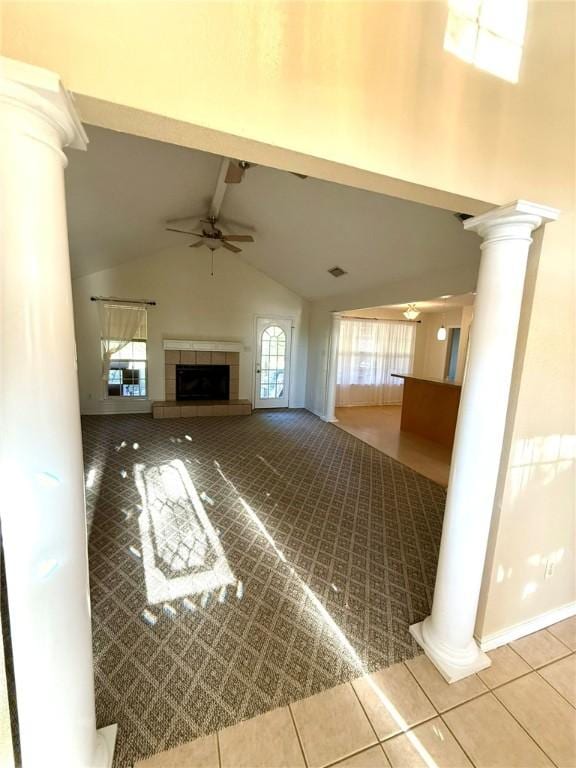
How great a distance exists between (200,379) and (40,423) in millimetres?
5943

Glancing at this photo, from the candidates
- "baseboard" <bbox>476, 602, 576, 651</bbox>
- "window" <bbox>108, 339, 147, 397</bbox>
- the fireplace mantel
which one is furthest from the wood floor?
"window" <bbox>108, 339, 147, 397</bbox>

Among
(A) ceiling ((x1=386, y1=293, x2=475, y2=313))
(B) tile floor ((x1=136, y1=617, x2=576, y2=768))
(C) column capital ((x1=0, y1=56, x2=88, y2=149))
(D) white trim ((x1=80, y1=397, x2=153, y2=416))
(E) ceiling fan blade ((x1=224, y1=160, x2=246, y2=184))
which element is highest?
(E) ceiling fan blade ((x1=224, y1=160, x2=246, y2=184))

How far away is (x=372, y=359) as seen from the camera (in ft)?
26.7

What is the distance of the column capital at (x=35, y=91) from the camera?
742 millimetres

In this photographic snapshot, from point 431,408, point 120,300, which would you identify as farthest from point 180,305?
point 431,408

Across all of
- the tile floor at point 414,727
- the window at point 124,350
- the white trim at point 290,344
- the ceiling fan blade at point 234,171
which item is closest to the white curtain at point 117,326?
the window at point 124,350

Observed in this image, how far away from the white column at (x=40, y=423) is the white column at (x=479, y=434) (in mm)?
1578

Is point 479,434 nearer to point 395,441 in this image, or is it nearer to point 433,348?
point 395,441

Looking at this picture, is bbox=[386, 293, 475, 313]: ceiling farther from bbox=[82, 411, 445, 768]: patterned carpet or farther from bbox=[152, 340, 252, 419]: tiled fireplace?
bbox=[152, 340, 252, 419]: tiled fireplace

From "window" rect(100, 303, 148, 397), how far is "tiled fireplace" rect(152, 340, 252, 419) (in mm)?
444

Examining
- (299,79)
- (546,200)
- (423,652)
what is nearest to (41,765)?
(423,652)

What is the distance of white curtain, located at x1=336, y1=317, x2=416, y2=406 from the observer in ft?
25.7

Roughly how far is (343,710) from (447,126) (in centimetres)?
248

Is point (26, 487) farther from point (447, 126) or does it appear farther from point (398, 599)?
point (398, 599)
